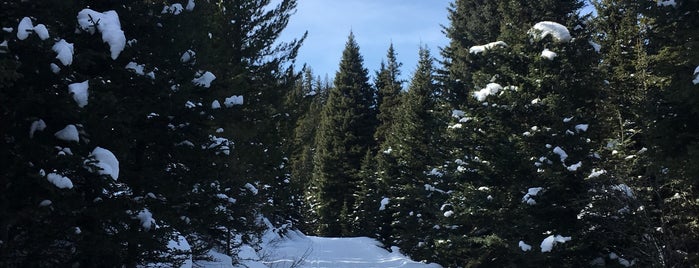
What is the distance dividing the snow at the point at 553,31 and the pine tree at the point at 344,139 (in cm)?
2553

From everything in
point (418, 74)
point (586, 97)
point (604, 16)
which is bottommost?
point (586, 97)

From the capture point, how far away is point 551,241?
12070mm

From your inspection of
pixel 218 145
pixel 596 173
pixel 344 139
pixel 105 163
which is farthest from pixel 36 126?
pixel 344 139

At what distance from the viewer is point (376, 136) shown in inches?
1559

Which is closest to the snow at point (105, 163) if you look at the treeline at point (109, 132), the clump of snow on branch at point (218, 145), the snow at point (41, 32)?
the treeline at point (109, 132)

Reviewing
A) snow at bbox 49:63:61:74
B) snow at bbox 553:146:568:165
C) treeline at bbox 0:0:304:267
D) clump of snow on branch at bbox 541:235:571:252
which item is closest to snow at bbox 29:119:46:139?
treeline at bbox 0:0:304:267

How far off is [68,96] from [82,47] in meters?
1.61

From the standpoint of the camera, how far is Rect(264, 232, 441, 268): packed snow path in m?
21.5

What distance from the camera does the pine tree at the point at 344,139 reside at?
130ft

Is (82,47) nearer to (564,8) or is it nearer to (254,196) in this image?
(254,196)

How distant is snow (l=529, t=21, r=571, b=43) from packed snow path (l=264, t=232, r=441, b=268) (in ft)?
36.5

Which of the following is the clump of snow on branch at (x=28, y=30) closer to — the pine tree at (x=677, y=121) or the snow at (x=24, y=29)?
the snow at (x=24, y=29)

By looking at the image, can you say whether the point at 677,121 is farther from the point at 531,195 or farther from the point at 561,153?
the point at 531,195

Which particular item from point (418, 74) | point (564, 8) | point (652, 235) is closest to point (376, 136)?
point (418, 74)
